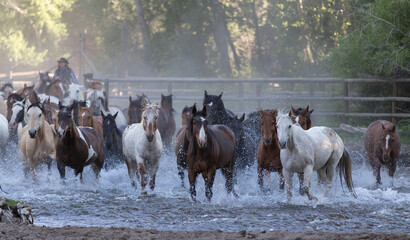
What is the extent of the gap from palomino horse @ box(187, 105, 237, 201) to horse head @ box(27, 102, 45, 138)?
288 cm

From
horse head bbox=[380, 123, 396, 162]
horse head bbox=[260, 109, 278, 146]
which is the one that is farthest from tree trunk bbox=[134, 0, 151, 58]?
horse head bbox=[260, 109, 278, 146]

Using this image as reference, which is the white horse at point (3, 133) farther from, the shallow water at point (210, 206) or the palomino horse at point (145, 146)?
the palomino horse at point (145, 146)

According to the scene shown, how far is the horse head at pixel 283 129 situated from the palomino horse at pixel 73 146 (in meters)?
3.61

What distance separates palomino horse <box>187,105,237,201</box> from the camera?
9.16m

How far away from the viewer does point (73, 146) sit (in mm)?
10789

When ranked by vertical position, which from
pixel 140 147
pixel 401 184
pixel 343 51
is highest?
pixel 343 51

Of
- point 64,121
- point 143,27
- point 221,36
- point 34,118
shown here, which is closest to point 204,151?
point 64,121

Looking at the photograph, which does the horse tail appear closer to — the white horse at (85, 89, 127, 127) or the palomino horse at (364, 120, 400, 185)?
the palomino horse at (364, 120, 400, 185)

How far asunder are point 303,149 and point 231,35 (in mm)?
32140

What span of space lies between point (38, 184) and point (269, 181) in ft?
13.5

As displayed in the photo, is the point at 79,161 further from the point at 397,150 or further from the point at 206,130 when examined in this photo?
the point at 397,150

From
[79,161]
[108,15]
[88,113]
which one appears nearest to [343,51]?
[88,113]

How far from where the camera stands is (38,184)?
11297 millimetres

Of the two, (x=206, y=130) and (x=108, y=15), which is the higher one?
(x=108, y=15)
